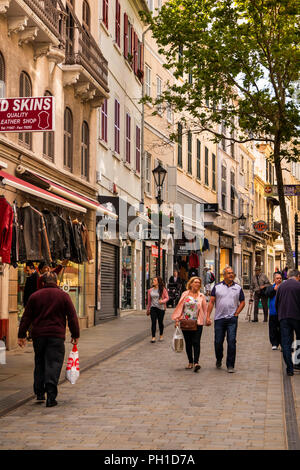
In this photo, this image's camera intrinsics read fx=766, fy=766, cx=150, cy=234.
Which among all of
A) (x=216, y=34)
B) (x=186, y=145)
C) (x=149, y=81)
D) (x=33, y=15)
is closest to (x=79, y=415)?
(x=33, y=15)

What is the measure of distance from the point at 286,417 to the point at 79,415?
2494 millimetres

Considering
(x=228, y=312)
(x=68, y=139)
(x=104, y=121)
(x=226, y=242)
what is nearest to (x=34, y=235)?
(x=228, y=312)

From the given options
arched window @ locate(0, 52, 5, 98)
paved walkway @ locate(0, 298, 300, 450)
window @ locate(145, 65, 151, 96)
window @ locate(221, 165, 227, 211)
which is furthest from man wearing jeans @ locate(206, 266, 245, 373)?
window @ locate(221, 165, 227, 211)

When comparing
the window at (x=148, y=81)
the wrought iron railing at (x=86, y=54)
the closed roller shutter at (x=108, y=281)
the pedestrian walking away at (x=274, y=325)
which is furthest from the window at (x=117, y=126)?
the pedestrian walking away at (x=274, y=325)

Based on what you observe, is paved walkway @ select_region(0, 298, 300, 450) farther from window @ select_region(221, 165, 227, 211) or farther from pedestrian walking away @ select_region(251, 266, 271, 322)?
window @ select_region(221, 165, 227, 211)

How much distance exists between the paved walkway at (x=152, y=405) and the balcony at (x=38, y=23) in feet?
22.9

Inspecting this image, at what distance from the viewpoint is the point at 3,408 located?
9.59m

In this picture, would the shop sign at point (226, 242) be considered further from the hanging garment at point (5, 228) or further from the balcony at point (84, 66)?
the hanging garment at point (5, 228)

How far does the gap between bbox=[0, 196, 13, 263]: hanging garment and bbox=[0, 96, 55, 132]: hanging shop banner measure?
47.5 inches

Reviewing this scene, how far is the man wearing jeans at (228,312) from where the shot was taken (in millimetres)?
13648

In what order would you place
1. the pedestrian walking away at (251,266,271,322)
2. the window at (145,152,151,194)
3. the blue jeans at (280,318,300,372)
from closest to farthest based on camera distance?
the blue jeans at (280,318,300,372) → the pedestrian walking away at (251,266,271,322) → the window at (145,152,151,194)

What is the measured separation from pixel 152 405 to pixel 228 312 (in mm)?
4123

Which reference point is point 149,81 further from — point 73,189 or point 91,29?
point 73,189

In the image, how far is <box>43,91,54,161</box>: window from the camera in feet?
62.7
